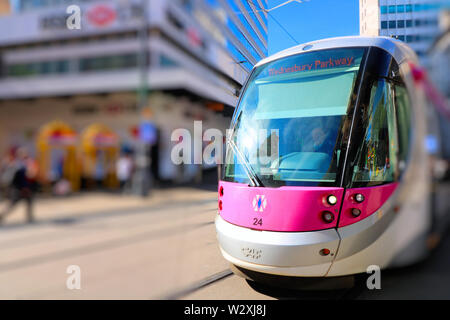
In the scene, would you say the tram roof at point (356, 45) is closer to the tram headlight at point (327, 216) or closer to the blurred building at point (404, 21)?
the blurred building at point (404, 21)

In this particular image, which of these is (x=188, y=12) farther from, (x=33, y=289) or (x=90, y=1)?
(x=33, y=289)

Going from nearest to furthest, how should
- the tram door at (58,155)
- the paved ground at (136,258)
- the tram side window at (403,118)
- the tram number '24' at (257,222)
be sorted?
the tram number '24' at (257,222) < the paved ground at (136,258) < the tram side window at (403,118) < the tram door at (58,155)

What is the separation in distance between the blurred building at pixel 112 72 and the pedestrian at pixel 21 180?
18cm

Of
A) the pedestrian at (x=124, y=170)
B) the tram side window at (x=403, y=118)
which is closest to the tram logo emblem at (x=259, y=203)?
the tram side window at (x=403, y=118)

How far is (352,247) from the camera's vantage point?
193 centimetres

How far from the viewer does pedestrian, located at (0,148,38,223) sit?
3080mm

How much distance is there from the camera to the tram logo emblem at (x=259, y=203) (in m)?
1.96

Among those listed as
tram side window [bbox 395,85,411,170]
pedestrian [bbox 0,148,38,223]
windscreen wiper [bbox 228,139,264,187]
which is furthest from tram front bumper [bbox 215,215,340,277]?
pedestrian [bbox 0,148,38,223]

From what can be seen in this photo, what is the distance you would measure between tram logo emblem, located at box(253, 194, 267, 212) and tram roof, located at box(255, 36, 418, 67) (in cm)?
93

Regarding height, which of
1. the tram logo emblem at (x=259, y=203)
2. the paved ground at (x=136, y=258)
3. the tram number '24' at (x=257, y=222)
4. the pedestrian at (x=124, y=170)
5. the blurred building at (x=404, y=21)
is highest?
the blurred building at (x=404, y=21)

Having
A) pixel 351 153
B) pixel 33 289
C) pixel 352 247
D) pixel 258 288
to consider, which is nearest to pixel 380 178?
pixel 351 153

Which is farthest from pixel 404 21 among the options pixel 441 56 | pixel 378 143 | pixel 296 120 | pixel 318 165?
pixel 318 165

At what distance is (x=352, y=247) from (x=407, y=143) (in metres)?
0.93

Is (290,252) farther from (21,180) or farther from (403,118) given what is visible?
(21,180)
